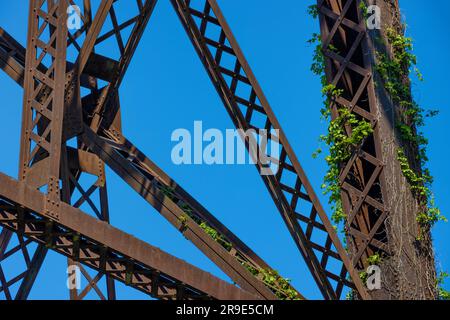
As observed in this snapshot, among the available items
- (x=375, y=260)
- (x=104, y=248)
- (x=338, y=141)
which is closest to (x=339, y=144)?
(x=338, y=141)

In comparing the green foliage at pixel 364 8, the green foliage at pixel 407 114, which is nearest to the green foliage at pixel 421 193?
the green foliage at pixel 407 114

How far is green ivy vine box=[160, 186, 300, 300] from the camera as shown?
12602 mm

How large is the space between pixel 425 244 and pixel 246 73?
3.09m

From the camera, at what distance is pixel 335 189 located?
44.4 feet

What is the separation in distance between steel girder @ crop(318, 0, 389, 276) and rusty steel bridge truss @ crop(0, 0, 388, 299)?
15mm

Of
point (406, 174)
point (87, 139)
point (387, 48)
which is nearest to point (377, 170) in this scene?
point (406, 174)

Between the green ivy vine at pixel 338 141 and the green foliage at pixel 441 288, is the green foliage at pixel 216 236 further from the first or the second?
the green foliage at pixel 441 288

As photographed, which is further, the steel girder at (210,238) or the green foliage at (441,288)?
the green foliage at (441,288)

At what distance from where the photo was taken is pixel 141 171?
42.9ft

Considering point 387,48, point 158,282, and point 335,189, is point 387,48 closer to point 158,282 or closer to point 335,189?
point 335,189

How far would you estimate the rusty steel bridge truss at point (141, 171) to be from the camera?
1092cm

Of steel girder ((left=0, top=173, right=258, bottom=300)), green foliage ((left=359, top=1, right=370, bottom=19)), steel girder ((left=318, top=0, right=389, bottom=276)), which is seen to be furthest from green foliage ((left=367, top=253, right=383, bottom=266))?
green foliage ((left=359, top=1, right=370, bottom=19))

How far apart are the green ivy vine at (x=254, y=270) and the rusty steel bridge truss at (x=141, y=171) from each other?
0.03 m
